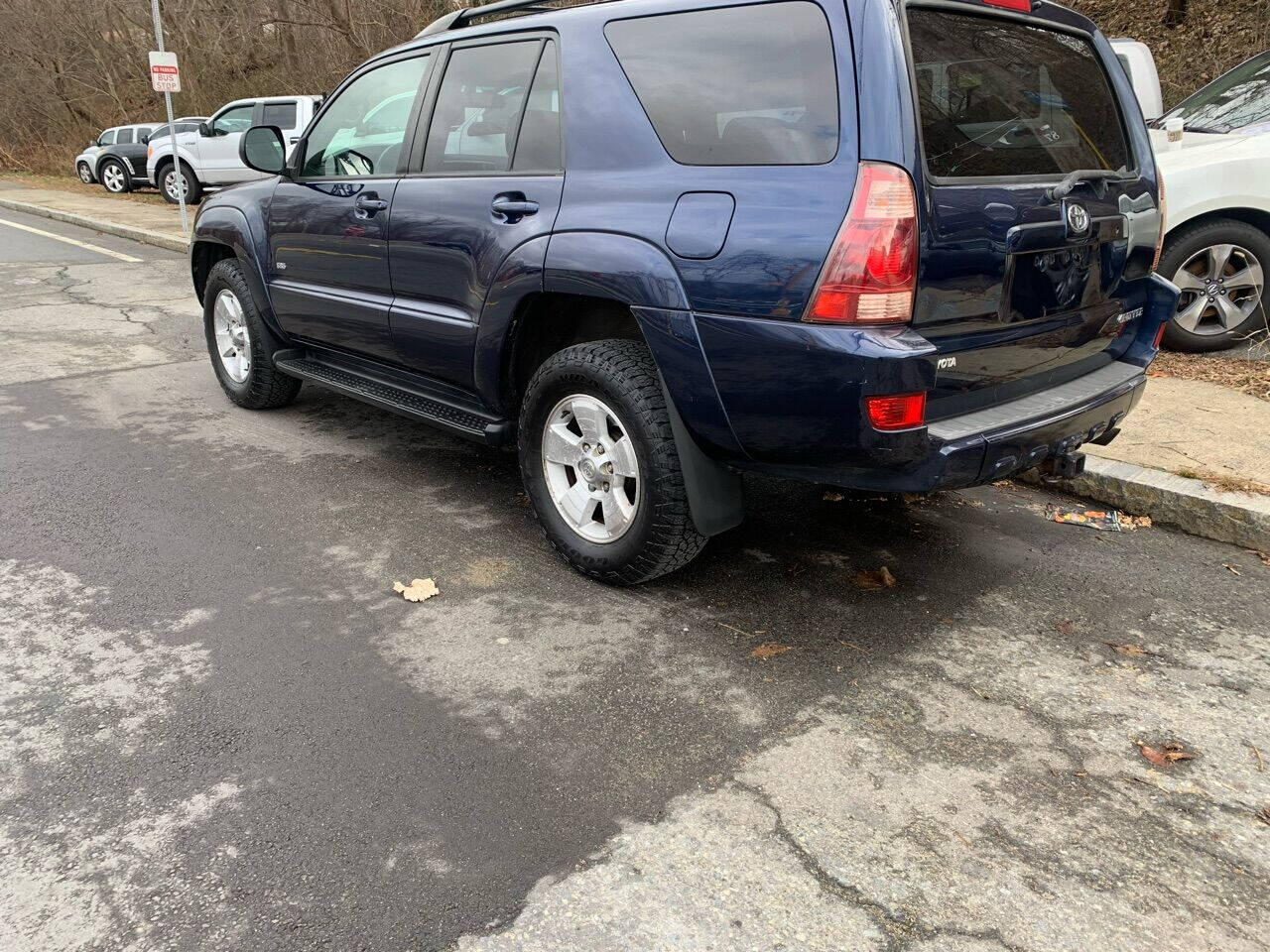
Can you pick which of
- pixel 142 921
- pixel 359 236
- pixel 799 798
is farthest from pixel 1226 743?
pixel 359 236

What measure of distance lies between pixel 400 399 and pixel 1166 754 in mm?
3279

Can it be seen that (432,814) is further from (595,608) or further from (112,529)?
(112,529)

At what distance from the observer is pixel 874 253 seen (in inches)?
113

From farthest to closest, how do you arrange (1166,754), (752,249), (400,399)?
(400,399), (752,249), (1166,754)

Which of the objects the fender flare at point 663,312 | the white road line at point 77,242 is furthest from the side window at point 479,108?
the white road line at point 77,242

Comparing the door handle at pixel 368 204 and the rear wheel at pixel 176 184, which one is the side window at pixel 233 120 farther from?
the door handle at pixel 368 204

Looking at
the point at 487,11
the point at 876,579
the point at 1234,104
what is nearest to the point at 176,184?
the point at 487,11

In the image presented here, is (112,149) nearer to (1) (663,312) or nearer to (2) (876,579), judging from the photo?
(1) (663,312)

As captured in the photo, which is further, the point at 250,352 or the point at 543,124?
the point at 250,352

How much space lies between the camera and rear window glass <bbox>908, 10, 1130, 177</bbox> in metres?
3.03

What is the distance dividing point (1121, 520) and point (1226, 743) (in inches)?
73.0

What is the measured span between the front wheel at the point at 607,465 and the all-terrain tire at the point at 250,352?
2.39 m

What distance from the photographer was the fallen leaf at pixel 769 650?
332cm

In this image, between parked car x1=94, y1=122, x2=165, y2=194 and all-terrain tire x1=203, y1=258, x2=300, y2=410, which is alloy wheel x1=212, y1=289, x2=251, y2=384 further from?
parked car x1=94, y1=122, x2=165, y2=194
